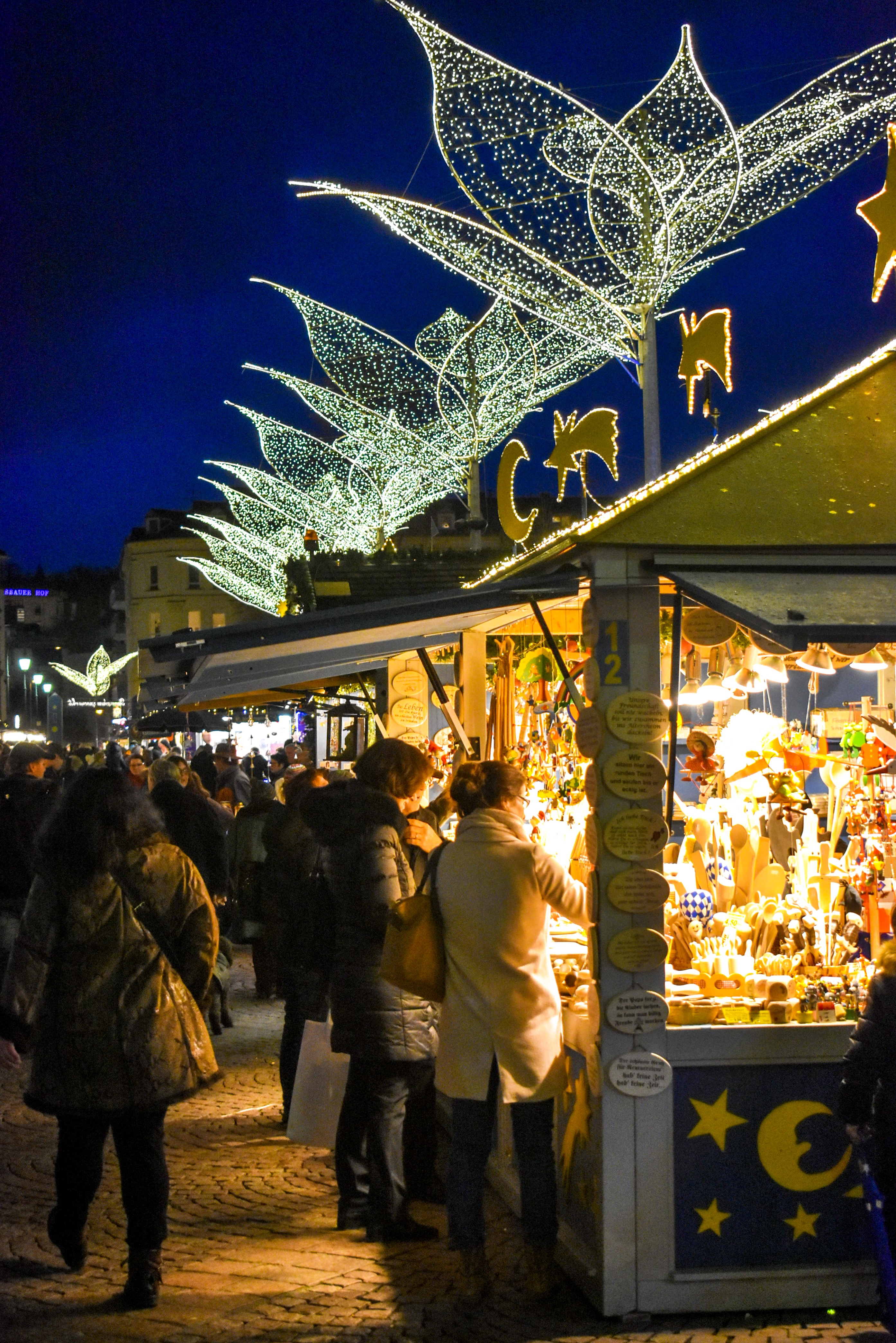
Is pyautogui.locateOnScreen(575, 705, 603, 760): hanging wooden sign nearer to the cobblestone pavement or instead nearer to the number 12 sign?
the number 12 sign

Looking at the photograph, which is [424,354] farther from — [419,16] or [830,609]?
[830,609]

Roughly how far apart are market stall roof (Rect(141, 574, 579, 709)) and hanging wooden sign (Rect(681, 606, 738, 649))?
0.63m

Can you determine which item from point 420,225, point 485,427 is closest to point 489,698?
point 420,225

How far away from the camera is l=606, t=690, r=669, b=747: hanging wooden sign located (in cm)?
464

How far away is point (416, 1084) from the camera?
18.0ft

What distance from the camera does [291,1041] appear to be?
7012 millimetres

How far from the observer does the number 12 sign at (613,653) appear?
184 inches

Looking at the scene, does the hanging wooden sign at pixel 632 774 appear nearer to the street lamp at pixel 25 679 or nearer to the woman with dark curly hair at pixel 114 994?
the woman with dark curly hair at pixel 114 994

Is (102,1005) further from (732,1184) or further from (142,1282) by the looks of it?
(732,1184)

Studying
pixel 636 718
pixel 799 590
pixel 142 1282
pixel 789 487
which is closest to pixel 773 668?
pixel 789 487

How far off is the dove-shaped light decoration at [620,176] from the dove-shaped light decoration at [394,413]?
336 centimetres

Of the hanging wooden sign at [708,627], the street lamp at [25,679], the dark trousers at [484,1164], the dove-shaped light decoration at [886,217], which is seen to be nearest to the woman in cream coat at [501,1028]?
the dark trousers at [484,1164]

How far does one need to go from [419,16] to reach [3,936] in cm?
784

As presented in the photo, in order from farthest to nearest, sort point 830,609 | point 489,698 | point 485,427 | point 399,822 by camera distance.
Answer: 1. point 485,427
2. point 489,698
3. point 399,822
4. point 830,609
